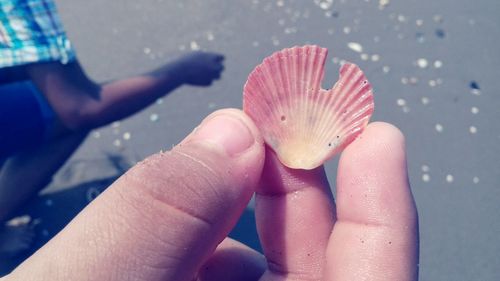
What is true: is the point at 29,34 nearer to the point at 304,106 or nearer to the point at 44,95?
the point at 44,95

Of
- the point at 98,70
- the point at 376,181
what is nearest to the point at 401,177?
the point at 376,181

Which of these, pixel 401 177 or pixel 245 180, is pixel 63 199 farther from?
pixel 401 177

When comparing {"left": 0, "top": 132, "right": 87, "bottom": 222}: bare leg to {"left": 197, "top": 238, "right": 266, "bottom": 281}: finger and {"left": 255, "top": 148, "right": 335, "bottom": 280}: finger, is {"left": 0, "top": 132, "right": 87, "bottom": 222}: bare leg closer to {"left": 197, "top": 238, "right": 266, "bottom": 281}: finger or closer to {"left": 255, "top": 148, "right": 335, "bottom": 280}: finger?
{"left": 197, "top": 238, "right": 266, "bottom": 281}: finger

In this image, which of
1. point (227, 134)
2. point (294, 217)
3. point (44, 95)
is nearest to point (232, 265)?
point (294, 217)

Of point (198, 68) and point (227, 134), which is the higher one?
point (227, 134)

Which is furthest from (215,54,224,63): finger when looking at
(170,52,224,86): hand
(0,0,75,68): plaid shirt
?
(0,0,75,68): plaid shirt

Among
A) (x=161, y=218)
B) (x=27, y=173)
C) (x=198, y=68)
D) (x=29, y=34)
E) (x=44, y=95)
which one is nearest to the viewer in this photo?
(x=161, y=218)
